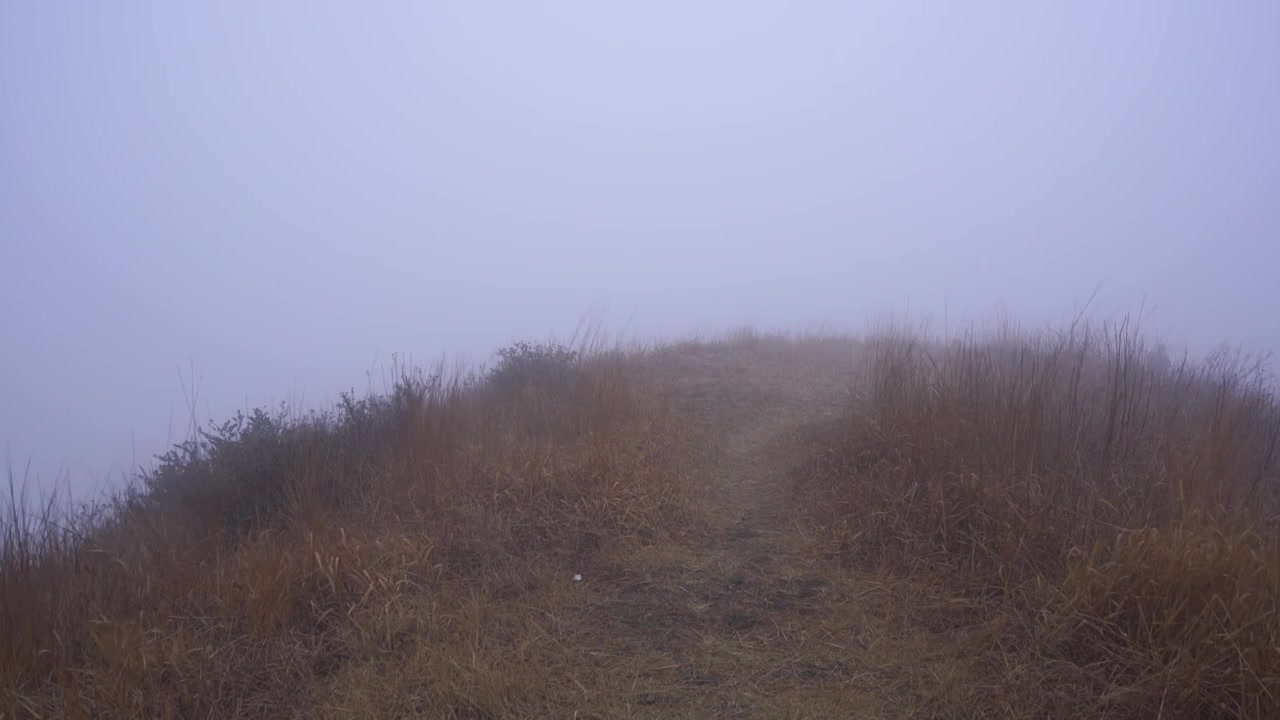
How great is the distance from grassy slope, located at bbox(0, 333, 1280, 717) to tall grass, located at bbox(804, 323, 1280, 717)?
2 cm

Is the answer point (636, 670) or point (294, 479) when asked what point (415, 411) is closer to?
point (294, 479)

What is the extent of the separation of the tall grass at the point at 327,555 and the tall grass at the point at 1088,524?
153 cm

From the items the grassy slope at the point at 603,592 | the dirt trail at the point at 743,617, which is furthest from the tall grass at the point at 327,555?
the dirt trail at the point at 743,617

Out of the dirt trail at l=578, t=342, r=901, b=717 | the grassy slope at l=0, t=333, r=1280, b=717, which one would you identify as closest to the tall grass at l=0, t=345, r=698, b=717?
the grassy slope at l=0, t=333, r=1280, b=717

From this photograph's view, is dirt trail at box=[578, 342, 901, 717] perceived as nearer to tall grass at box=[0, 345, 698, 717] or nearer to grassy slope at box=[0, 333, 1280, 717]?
grassy slope at box=[0, 333, 1280, 717]

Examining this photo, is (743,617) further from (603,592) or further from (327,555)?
(327,555)

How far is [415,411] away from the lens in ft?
20.8

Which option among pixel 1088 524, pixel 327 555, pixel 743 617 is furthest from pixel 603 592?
pixel 1088 524

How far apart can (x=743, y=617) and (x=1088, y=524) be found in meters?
1.82

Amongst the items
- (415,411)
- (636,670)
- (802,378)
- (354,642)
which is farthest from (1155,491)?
(802,378)

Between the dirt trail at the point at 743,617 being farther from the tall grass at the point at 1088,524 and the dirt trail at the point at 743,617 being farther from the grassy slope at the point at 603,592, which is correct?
the tall grass at the point at 1088,524

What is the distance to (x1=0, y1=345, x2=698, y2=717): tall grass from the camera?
10.4 feet

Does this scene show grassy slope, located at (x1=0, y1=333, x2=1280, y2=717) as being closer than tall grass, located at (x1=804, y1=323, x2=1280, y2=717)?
No

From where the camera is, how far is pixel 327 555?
395cm
